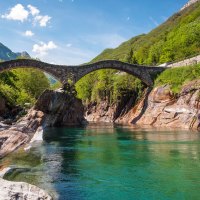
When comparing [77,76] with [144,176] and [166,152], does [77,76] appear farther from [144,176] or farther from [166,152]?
[144,176]

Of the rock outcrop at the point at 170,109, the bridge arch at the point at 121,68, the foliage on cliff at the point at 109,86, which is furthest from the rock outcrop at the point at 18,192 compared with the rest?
the foliage on cliff at the point at 109,86

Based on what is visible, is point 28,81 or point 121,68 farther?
point 28,81

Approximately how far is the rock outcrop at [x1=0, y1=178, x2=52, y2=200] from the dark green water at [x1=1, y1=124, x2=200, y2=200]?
10.2 ft

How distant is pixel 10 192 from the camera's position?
17.3m

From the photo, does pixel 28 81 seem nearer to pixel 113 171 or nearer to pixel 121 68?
pixel 121 68

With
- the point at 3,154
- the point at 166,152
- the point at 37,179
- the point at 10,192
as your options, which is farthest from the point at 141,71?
the point at 10,192

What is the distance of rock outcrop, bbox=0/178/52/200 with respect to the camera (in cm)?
1714

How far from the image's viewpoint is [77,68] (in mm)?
93188

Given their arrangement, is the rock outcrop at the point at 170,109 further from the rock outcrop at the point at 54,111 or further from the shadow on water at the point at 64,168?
the shadow on water at the point at 64,168

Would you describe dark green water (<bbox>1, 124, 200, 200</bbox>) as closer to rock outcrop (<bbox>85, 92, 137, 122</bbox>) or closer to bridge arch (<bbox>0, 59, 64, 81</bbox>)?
bridge arch (<bbox>0, 59, 64, 81</bbox>)

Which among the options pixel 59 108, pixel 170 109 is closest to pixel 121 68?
pixel 170 109

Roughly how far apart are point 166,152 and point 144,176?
1177 centimetres

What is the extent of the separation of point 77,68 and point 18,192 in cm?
7676

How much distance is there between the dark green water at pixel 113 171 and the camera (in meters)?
22.5
